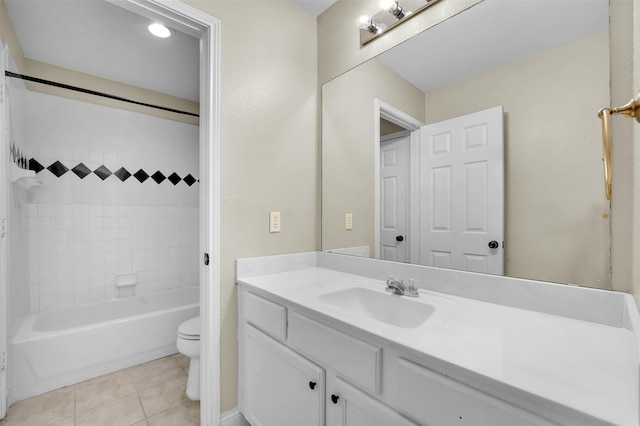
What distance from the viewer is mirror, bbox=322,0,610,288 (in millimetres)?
939

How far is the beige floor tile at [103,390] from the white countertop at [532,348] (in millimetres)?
1585

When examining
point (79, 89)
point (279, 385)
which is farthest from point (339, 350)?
point (79, 89)

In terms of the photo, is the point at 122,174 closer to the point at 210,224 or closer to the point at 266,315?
the point at 210,224

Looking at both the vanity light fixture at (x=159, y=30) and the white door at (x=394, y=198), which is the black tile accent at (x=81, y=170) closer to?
the vanity light fixture at (x=159, y=30)

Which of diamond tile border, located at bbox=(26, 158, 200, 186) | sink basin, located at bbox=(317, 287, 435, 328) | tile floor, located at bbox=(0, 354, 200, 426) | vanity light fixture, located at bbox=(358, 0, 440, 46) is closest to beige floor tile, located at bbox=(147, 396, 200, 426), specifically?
tile floor, located at bbox=(0, 354, 200, 426)

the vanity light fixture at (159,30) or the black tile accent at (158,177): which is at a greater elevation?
the vanity light fixture at (159,30)

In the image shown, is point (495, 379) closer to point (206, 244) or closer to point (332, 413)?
point (332, 413)

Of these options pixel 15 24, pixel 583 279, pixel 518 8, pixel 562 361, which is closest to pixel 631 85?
pixel 518 8

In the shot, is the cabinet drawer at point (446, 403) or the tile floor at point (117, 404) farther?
the tile floor at point (117, 404)

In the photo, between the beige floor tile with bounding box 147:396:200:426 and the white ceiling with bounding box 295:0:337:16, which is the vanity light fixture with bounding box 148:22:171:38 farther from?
the beige floor tile with bounding box 147:396:200:426

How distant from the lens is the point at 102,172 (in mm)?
2586

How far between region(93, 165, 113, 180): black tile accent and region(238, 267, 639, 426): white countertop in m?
2.38

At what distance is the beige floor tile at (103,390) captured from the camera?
1.79 metres

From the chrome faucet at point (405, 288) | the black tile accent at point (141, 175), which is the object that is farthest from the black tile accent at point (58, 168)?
the chrome faucet at point (405, 288)
